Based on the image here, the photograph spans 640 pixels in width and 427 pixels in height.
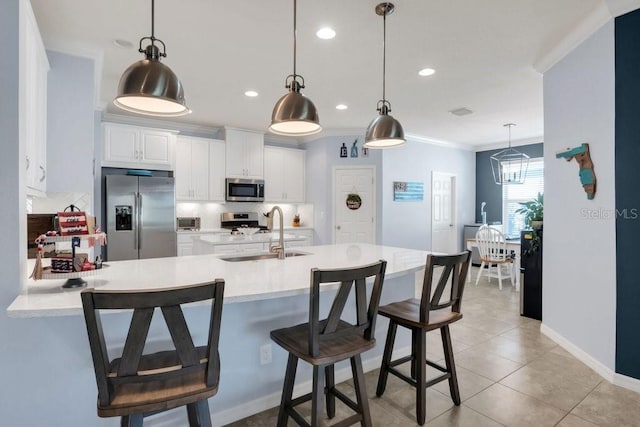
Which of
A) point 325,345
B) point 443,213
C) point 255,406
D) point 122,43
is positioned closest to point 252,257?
point 255,406

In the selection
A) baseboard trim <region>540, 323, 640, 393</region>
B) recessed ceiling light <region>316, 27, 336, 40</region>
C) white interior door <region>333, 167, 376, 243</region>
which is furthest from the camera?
white interior door <region>333, 167, 376, 243</region>

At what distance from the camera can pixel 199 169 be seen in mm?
5387

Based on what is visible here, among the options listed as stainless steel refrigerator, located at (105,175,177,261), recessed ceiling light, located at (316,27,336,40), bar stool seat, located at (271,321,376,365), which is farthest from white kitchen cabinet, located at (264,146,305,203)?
bar stool seat, located at (271,321,376,365)

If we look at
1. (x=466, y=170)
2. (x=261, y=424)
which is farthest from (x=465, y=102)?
(x=261, y=424)

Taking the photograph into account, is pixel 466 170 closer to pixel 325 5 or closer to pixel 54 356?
pixel 325 5

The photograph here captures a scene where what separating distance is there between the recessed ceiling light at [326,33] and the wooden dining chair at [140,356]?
2318 mm

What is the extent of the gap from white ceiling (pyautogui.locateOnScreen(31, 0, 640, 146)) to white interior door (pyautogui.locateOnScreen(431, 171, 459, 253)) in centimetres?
256

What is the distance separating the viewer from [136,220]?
14.6 ft

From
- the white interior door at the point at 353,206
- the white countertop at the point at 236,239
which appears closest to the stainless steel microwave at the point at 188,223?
the white countertop at the point at 236,239

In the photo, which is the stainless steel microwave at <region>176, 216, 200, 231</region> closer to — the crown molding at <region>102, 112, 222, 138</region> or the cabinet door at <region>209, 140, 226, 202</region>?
the cabinet door at <region>209, 140, 226, 202</region>

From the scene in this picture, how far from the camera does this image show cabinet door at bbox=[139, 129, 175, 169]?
474 centimetres

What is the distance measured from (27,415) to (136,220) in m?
3.23

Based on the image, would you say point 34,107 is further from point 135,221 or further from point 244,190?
A: point 244,190

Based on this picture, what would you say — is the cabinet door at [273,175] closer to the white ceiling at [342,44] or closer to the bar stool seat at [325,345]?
the white ceiling at [342,44]
